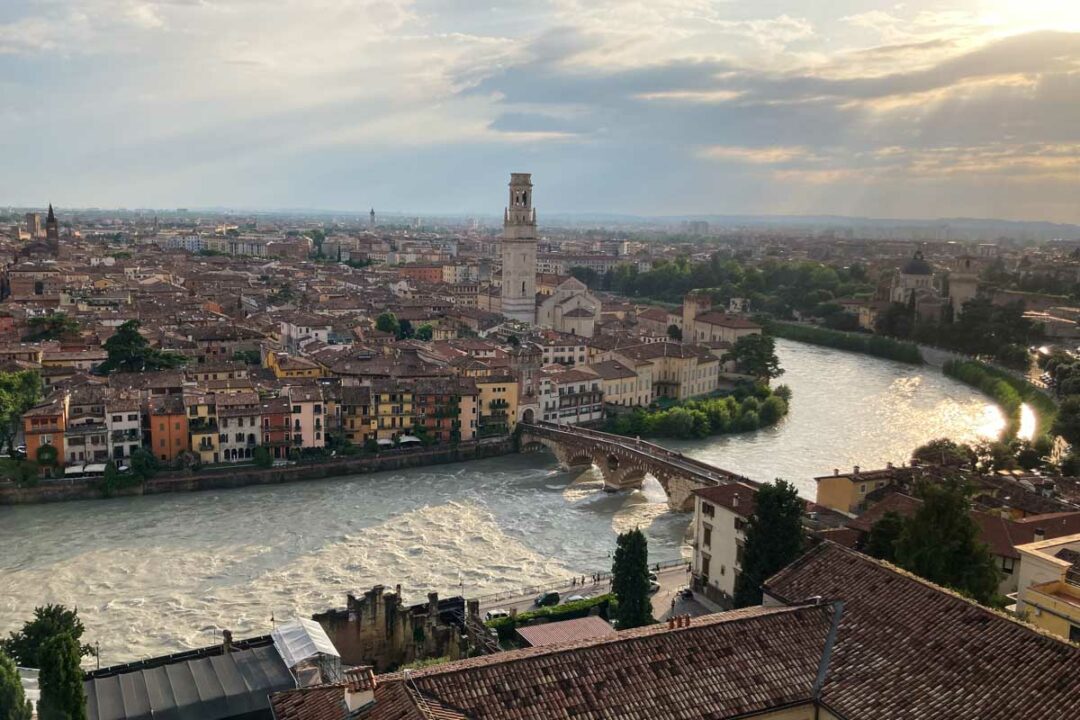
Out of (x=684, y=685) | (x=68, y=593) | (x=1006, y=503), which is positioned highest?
(x=684, y=685)

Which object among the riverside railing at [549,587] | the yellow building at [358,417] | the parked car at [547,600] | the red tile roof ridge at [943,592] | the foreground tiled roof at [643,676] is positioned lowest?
the riverside railing at [549,587]

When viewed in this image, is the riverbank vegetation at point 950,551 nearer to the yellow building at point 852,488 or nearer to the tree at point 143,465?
the yellow building at point 852,488

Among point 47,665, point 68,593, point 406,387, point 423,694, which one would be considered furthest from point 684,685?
point 406,387

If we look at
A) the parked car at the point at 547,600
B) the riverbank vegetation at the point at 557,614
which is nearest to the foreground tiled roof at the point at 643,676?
the riverbank vegetation at the point at 557,614

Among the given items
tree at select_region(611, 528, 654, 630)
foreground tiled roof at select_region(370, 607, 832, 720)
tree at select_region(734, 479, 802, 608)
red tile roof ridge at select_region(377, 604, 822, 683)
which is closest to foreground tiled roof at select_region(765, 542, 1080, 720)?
foreground tiled roof at select_region(370, 607, 832, 720)

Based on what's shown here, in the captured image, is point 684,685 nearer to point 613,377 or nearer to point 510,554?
point 510,554

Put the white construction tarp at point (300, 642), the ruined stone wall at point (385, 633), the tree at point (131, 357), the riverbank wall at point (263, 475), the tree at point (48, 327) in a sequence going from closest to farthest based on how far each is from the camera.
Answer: the white construction tarp at point (300, 642), the ruined stone wall at point (385, 633), the riverbank wall at point (263, 475), the tree at point (131, 357), the tree at point (48, 327)

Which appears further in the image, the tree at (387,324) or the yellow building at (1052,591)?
the tree at (387,324)
